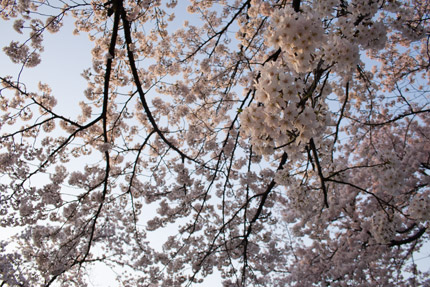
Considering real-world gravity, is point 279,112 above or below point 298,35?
below

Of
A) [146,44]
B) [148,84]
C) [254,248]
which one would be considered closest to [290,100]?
[148,84]

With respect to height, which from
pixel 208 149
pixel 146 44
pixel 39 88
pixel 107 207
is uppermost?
pixel 146 44

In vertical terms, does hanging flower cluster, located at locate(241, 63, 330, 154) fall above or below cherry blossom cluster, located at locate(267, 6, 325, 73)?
below

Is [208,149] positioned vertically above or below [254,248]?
above

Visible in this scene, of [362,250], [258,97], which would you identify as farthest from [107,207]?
[362,250]

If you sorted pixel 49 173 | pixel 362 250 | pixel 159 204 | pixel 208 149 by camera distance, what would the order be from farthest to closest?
pixel 362 250 → pixel 159 204 → pixel 208 149 → pixel 49 173

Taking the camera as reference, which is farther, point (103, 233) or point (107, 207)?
point (103, 233)

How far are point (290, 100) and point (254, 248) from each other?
7319mm

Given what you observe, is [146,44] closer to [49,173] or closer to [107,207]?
[49,173]

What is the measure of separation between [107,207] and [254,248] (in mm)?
4540

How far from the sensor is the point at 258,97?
6.68 ft

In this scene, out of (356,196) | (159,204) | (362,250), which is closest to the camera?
(159,204)

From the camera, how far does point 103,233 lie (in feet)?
35.0

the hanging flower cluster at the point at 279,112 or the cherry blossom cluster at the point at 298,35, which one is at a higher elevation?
the cherry blossom cluster at the point at 298,35
